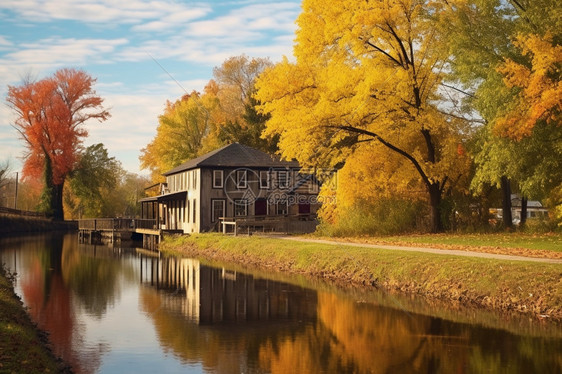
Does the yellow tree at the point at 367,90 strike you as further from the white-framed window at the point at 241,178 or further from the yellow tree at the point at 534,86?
the white-framed window at the point at 241,178

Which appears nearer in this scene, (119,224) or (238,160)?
(238,160)

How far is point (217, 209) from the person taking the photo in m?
55.4

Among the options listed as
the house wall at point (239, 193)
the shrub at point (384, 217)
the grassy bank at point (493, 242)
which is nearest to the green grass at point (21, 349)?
the grassy bank at point (493, 242)

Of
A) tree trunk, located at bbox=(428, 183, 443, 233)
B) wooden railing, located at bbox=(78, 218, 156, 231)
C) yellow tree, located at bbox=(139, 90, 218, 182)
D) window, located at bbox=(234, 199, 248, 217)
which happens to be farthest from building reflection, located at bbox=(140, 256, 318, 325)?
yellow tree, located at bbox=(139, 90, 218, 182)

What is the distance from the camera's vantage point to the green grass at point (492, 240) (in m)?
29.7

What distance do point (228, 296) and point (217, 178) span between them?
29782 millimetres

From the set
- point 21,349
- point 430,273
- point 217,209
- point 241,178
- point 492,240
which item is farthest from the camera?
point 241,178

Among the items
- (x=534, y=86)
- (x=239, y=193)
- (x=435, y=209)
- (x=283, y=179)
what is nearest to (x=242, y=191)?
(x=239, y=193)

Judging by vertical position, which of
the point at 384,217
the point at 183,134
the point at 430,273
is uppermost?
the point at 183,134

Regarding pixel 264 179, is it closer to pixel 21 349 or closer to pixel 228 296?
pixel 228 296

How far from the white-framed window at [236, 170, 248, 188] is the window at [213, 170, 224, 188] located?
1.41m

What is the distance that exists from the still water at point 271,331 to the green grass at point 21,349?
2.70 ft

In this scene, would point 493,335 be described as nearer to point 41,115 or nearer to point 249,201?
point 249,201

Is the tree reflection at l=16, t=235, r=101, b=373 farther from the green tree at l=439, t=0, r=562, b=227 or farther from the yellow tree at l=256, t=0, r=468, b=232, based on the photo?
the green tree at l=439, t=0, r=562, b=227
